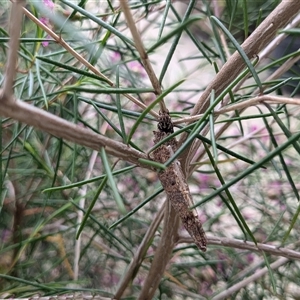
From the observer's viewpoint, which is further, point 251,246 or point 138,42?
point 251,246

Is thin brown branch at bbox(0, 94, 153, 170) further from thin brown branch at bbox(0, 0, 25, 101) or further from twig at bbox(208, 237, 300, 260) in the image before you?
twig at bbox(208, 237, 300, 260)

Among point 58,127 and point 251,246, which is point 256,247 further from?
point 58,127

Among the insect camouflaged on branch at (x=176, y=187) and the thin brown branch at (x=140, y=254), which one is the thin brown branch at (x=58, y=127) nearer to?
the insect camouflaged on branch at (x=176, y=187)

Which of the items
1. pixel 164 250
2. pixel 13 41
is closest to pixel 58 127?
pixel 13 41

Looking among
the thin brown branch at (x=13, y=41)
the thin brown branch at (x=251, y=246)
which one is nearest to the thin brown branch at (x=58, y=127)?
the thin brown branch at (x=13, y=41)

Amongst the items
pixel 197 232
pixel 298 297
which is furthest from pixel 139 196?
pixel 197 232

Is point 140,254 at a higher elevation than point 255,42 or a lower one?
lower

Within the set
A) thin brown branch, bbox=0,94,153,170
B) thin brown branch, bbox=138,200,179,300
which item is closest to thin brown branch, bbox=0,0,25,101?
thin brown branch, bbox=0,94,153,170

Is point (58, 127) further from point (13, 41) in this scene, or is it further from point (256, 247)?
point (256, 247)

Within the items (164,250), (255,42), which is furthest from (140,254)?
(255,42)
